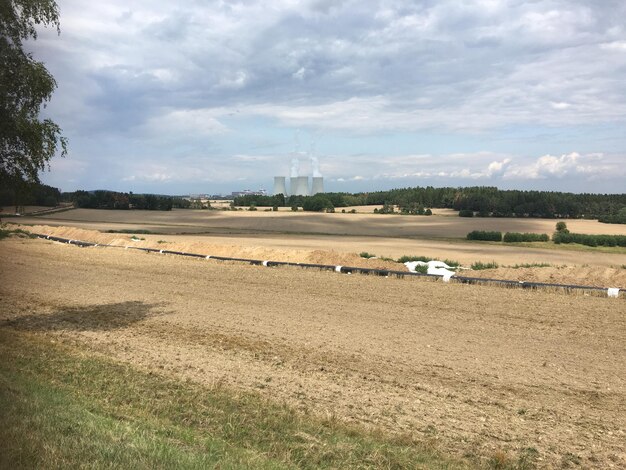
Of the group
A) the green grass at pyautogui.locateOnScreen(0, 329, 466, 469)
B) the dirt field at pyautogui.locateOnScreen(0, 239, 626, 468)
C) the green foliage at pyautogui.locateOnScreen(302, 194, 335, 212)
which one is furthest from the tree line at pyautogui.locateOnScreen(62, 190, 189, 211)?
the green grass at pyautogui.locateOnScreen(0, 329, 466, 469)

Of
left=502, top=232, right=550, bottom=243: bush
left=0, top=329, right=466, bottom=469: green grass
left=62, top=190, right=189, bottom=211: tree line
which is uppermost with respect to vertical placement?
left=62, top=190, right=189, bottom=211: tree line

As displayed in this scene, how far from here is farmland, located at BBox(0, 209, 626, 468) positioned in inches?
226

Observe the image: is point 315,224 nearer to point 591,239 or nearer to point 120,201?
point 591,239

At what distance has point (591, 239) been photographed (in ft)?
176

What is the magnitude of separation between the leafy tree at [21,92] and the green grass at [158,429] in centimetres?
372

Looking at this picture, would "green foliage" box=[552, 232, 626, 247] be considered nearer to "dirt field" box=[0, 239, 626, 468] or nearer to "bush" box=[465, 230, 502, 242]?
"bush" box=[465, 230, 502, 242]

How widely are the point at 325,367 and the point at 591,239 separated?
2013 inches

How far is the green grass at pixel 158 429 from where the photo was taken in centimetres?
457

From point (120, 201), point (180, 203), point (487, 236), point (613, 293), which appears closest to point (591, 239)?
point (487, 236)

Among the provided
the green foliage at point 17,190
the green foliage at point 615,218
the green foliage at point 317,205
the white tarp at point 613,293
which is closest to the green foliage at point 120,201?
the green foliage at point 317,205

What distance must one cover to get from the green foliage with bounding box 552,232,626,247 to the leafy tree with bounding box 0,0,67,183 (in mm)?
52662

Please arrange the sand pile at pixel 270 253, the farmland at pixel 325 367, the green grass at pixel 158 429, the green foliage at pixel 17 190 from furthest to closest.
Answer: the sand pile at pixel 270 253, the green foliage at pixel 17 190, the farmland at pixel 325 367, the green grass at pixel 158 429

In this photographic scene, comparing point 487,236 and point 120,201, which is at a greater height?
point 120,201

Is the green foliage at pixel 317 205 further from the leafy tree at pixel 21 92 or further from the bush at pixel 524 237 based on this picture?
the leafy tree at pixel 21 92
